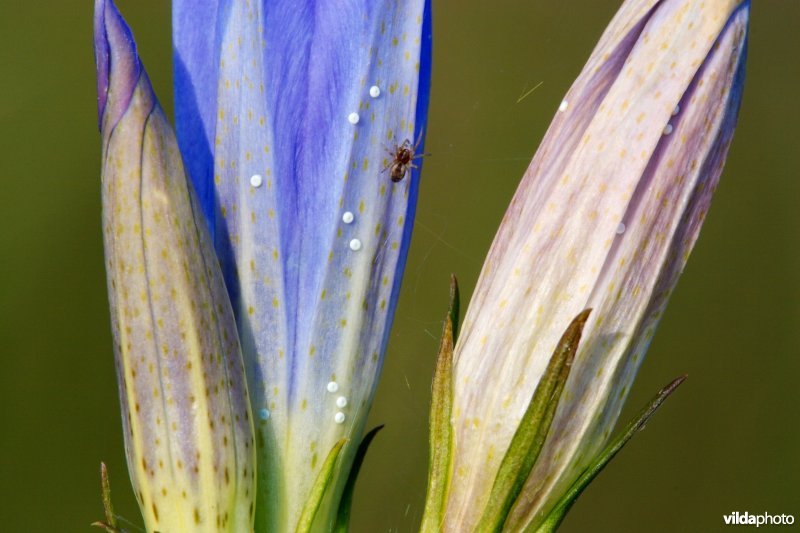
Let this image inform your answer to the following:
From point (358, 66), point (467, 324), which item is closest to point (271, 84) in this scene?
point (358, 66)

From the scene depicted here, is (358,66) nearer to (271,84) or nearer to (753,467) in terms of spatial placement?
(271,84)

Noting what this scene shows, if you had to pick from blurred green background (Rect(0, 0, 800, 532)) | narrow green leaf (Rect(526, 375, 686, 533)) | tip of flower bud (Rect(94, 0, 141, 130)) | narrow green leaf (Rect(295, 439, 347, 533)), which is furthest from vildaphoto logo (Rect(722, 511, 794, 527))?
tip of flower bud (Rect(94, 0, 141, 130))

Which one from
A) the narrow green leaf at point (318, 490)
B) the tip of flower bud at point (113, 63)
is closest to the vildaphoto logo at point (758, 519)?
the narrow green leaf at point (318, 490)

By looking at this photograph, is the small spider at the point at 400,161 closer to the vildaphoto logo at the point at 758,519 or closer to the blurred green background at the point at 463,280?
the blurred green background at the point at 463,280

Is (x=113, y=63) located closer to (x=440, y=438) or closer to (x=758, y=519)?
(x=440, y=438)

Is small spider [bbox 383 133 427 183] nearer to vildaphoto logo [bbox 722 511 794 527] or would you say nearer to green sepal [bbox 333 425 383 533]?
green sepal [bbox 333 425 383 533]
